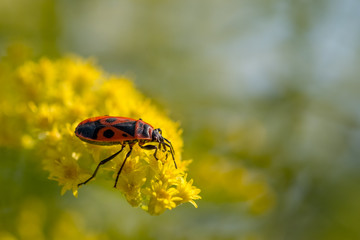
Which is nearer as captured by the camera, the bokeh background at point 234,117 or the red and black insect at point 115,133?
the red and black insect at point 115,133

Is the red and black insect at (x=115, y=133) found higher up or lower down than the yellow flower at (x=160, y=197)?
higher up

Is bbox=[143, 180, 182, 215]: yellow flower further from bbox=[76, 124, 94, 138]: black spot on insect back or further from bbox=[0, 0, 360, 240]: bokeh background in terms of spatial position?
bbox=[0, 0, 360, 240]: bokeh background

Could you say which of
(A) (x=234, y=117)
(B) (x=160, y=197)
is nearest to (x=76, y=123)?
(B) (x=160, y=197)

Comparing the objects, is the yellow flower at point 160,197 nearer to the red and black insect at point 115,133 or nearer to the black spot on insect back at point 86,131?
the red and black insect at point 115,133

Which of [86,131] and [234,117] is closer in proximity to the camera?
[86,131]

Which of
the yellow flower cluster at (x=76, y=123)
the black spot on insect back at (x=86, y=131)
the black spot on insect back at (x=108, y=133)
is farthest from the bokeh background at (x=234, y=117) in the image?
the black spot on insect back at (x=108, y=133)

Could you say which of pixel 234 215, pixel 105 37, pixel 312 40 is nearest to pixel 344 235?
pixel 234 215

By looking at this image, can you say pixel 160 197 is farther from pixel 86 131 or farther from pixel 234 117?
pixel 234 117
